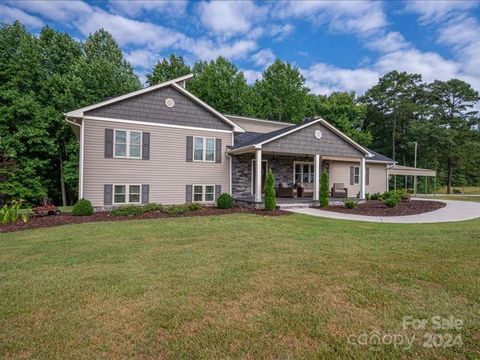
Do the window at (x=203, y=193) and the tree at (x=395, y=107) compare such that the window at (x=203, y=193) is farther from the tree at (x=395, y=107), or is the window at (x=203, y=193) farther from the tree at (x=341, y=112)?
the tree at (x=395, y=107)

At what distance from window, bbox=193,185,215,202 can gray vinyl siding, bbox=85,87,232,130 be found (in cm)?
314

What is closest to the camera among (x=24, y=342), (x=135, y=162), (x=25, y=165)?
(x=24, y=342)

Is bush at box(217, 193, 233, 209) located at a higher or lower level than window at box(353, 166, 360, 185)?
lower

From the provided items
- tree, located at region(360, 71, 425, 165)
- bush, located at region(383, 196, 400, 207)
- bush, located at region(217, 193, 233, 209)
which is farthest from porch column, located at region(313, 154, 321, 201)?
tree, located at region(360, 71, 425, 165)

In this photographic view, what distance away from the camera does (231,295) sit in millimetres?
3605

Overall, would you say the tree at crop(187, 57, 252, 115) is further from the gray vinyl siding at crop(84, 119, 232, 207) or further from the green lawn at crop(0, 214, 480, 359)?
the green lawn at crop(0, 214, 480, 359)

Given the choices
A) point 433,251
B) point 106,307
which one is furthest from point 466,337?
point 106,307

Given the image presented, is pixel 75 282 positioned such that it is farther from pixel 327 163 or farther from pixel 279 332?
pixel 327 163

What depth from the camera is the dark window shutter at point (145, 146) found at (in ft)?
43.1

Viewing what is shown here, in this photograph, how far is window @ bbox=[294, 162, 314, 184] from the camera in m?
18.7

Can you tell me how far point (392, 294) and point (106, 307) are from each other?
3.55m

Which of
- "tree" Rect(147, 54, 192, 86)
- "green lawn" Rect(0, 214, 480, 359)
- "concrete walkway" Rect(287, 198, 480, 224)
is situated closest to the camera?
"green lawn" Rect(0, 214, 480, 359)

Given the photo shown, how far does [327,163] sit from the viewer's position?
65.6 feet

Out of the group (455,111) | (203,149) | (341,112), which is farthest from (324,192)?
(455,111)
